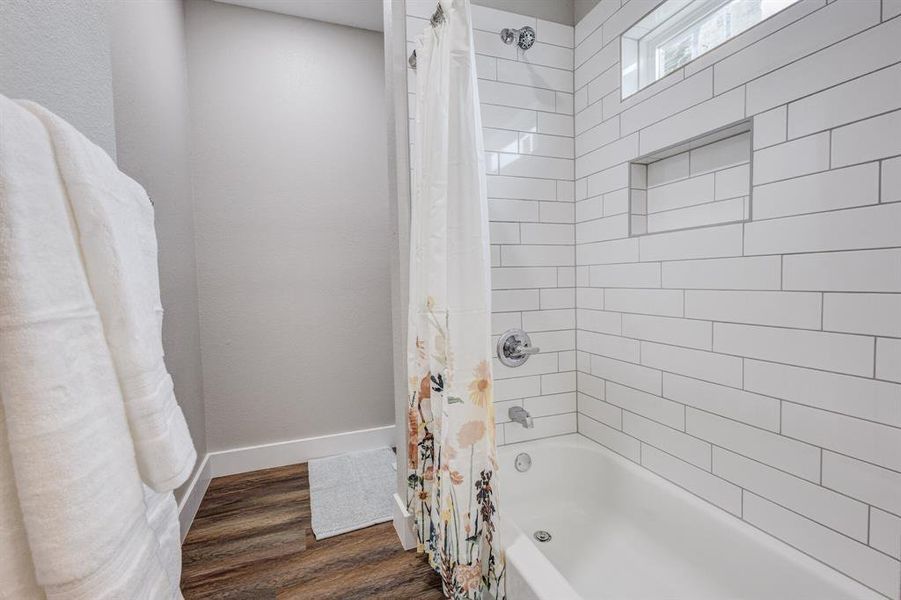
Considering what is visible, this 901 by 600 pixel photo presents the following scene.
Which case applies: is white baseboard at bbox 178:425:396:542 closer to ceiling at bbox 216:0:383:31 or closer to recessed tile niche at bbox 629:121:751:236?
recessed tile niche at bbox 629:121:751:236

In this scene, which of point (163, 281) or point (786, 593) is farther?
point (163, 281)

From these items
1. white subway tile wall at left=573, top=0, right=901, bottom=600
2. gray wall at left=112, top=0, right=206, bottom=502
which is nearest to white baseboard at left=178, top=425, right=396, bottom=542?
gray wall at left=112, top=0, right=206, bottom=502

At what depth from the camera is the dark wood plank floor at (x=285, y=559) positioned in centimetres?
137

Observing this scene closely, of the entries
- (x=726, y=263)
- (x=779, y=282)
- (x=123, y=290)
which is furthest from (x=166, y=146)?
(x=779, y=282)


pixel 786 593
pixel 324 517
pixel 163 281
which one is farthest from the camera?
pixel 324 517

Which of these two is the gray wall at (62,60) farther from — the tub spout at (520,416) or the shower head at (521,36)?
the tub spout at (520,416)

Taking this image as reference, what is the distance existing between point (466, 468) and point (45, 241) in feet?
3.36

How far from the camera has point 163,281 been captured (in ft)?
5.30

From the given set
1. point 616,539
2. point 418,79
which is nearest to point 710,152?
point 418,79

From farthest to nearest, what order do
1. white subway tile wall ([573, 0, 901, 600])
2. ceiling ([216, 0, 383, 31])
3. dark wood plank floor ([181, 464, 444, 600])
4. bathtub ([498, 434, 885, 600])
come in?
ceiling ([216, 0, 383, 31]) → dark wood plank floor ([181, 464, 444, 600]) → bathtub ([498, 434, 885, 600]) → white subway tile wall ([573, 0, 901, 600])

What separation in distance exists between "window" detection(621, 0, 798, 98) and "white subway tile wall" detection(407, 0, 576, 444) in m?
0.31

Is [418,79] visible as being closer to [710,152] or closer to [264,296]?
[710,152]

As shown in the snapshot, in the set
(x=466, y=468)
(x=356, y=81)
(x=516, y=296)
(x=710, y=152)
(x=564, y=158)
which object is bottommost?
(x=466, y=468)

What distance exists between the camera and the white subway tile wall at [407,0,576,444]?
1.64 metres
